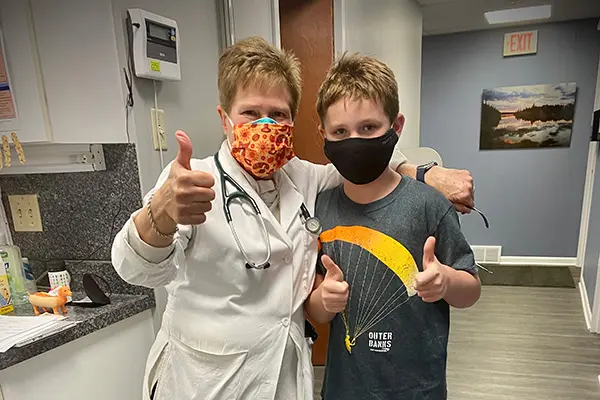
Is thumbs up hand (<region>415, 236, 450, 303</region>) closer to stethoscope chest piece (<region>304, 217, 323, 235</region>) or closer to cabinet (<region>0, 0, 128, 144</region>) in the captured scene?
stethoscope chest piece (<region>304, 217, 323, 235</region>)

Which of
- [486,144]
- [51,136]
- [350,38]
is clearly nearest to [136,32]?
[51,136]

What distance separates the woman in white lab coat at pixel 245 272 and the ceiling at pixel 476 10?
299 cm

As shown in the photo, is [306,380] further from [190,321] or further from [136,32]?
[136,32]

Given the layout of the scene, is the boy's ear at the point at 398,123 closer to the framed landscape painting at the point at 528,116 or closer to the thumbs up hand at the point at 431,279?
the thumbs up hand at the point at 431,279

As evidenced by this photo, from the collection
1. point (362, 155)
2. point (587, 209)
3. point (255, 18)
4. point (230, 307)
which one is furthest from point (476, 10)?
point (230, 307)

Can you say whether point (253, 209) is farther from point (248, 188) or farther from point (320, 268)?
point (320, 268)

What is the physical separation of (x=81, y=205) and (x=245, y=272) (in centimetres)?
89

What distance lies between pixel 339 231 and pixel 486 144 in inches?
151

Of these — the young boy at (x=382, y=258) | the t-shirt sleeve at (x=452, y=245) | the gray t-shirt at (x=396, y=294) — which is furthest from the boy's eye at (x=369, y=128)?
the t-shirt sleeve at (x=452, y=245)

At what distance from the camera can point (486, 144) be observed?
4312 mm

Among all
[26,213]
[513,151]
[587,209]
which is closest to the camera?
[26,213]

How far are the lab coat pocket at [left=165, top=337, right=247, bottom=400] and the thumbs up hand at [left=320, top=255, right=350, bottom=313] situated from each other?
0.22 meters

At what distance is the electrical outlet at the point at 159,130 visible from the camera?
1.46 metres

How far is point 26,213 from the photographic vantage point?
5.13ft
